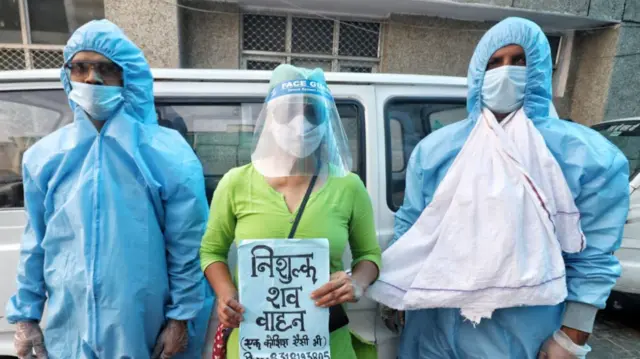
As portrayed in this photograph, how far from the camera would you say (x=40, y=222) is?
1464mm

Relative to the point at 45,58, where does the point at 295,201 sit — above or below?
below

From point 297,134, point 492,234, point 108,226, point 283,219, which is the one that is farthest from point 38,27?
point 492,234

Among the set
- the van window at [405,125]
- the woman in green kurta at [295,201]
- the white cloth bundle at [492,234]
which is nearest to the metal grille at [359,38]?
the van window at [405,125]

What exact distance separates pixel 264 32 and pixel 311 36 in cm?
84

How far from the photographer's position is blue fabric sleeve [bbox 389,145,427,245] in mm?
1628

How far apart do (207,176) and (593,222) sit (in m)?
1.73

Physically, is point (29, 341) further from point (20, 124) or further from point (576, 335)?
point (576, 335)

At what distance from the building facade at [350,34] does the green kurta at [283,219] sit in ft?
17.5

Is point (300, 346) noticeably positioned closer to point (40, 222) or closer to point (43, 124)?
point (40, 222)

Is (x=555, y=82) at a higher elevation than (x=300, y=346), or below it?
higher

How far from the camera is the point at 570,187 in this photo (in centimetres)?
142

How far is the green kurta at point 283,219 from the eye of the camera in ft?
4.09

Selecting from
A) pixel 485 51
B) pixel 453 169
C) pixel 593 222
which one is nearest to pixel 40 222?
pixel 453 169

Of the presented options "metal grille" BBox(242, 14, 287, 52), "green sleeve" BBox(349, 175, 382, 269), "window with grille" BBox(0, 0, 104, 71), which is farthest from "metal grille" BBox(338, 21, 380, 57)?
"green sleeve" BBox(349, 175, 382, 269)
